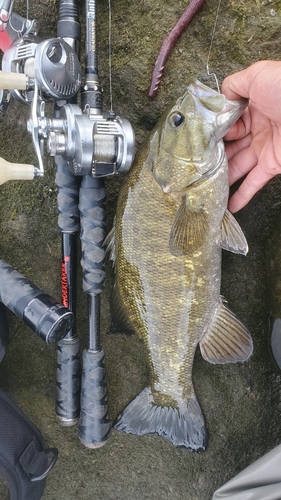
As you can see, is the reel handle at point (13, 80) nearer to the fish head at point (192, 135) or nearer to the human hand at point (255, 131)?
the fish head at point (192, 135)

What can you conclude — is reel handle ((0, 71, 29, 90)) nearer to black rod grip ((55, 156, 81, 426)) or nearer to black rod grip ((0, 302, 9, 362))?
black rod grip ((55, 156, 81, 426))

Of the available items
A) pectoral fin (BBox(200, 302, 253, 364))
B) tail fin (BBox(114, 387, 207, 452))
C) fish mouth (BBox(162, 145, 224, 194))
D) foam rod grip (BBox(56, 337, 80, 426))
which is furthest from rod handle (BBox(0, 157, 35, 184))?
tail fin (BBox(114, 387, 207, 452))

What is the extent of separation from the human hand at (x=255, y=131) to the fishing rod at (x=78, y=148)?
0.59m

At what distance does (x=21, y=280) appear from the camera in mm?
2082

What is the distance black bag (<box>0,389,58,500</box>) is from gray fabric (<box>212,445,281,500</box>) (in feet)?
3.13

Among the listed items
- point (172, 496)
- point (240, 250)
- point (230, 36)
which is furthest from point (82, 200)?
point (172, 496)

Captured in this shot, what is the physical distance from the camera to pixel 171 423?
2.28 m

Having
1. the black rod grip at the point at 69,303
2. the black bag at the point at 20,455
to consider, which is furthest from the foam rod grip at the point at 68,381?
the black bag at the point at 20,455

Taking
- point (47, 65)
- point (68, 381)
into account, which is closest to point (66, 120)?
point (47, 65)

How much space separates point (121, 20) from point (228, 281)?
1.56 m

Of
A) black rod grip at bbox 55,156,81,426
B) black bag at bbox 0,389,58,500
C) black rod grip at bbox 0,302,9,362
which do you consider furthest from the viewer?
black rod grip at bbox 0,302,9,362

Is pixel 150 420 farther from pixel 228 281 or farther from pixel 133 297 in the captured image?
pixel 228 281

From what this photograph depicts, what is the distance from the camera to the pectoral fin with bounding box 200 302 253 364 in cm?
223

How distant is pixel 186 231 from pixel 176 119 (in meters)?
0.50
